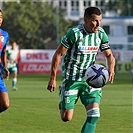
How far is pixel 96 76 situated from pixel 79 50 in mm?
518

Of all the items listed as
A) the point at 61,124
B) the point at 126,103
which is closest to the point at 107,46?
the point at 61,124

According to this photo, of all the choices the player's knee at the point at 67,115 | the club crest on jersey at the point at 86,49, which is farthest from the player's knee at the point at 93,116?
the club crest on jersey at the point at 86,49

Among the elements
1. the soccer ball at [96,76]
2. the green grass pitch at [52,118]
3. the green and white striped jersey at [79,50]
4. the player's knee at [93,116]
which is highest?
the green and white striped jersey at [79,50]

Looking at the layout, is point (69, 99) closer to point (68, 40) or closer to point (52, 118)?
point (68, 40)

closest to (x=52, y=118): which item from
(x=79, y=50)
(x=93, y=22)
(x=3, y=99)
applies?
(x=3, y=99)

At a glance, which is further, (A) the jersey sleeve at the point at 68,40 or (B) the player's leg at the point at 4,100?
(B) the player's leg at the point at 4,100

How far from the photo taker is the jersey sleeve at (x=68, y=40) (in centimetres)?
1173

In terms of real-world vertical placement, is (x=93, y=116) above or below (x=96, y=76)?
below

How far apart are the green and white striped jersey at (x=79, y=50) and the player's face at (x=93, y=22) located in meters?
0.14

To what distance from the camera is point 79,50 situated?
39.1 ft

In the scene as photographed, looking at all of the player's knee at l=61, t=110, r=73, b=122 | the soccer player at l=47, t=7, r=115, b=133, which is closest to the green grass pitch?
the player's knee at l=61, t=110, r=73, b=122

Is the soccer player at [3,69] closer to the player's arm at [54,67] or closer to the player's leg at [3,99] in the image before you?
the player's leg at [3,99]

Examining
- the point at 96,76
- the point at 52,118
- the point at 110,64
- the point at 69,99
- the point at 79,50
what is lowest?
the point at 52,118

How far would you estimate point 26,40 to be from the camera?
118m
